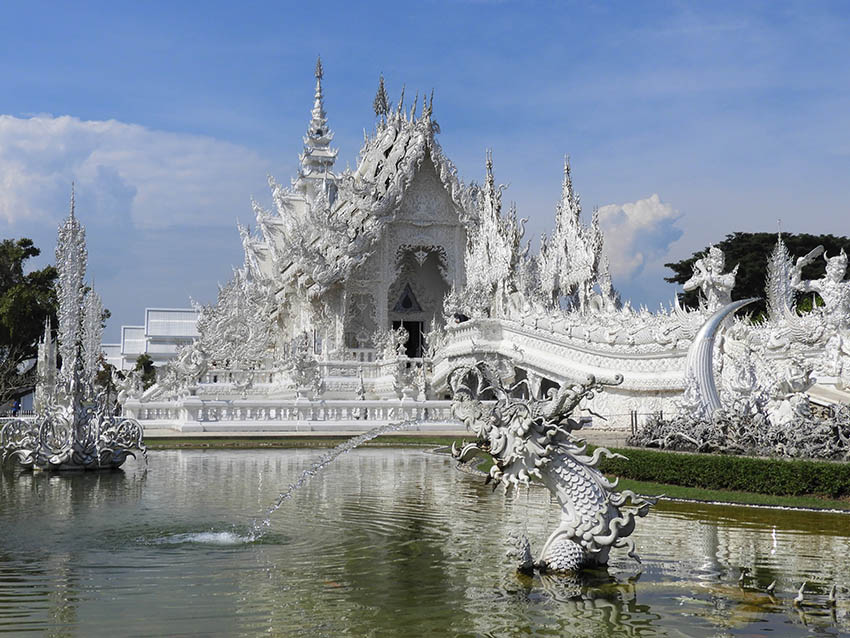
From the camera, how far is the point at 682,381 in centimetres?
2112

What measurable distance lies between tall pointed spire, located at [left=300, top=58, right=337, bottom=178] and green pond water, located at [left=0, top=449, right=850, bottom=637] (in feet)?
118

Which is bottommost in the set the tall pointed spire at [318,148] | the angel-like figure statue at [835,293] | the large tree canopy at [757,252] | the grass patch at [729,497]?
the grass patch at [729,497]

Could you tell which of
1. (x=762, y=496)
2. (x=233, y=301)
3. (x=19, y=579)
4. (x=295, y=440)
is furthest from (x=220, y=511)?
(x=233, y=301)

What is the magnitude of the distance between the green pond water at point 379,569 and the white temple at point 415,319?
34.4ft

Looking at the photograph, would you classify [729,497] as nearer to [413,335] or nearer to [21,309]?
[413,335]

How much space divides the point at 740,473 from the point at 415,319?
28562 mm

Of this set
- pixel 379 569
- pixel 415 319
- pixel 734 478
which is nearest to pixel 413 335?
pixel 415 319

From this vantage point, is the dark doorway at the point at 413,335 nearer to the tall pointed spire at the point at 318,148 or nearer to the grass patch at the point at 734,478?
the tall pointed spire at the point at 318,148

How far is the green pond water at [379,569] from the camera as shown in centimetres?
563

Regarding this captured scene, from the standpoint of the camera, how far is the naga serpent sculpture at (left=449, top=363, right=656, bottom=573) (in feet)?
22.5

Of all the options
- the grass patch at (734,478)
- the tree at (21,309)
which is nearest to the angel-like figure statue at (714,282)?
the grass patch at (734,478)

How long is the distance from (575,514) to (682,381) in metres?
15.0

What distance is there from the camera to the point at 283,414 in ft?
73.8

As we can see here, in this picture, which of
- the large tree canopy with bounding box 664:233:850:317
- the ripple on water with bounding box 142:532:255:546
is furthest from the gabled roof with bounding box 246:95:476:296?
the ripple on water with bounding box 142:532:255:546
